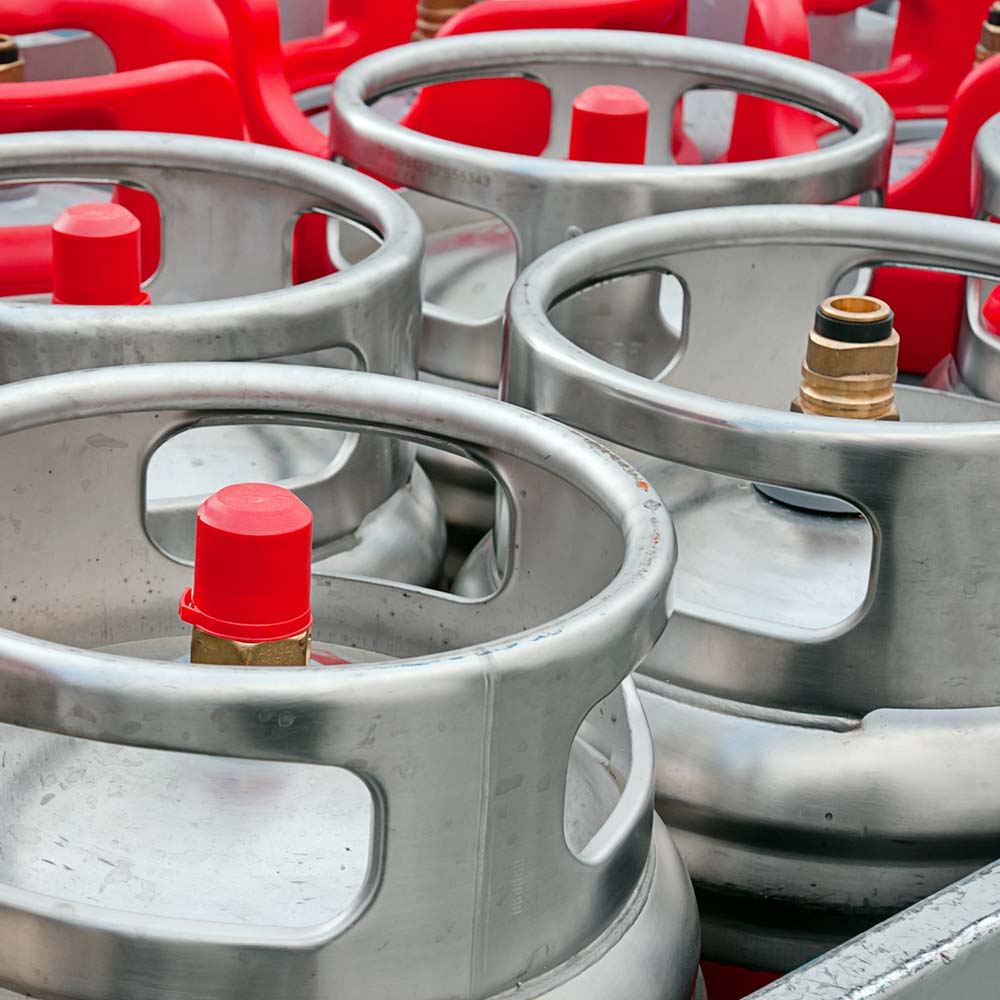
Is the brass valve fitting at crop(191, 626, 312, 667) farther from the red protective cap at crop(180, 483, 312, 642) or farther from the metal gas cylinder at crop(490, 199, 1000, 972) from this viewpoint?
the metal gas cylinder at crop(490, 199, 1000, 972)

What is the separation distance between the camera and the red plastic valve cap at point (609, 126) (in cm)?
116

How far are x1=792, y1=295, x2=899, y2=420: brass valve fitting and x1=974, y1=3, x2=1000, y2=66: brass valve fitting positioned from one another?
0.86 meters

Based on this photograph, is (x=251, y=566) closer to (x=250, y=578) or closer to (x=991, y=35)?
(x=250, y=578)

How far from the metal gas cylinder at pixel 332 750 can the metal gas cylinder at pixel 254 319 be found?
8 cm

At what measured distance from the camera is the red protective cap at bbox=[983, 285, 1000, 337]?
1161 mm

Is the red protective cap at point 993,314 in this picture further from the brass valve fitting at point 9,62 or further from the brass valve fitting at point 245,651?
the brass valve fitting at point 9,62

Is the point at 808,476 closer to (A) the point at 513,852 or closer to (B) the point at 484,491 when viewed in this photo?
(A) the point at 513,852

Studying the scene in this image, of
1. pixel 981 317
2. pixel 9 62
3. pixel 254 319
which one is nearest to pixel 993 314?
pixel 981 317

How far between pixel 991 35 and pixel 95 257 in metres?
1.09

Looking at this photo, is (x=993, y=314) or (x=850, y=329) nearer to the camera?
(x=850, y=329)

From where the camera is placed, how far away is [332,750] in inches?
19.8

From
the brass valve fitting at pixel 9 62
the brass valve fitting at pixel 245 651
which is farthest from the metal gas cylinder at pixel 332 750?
the brass valve fitting at pixel 9 62

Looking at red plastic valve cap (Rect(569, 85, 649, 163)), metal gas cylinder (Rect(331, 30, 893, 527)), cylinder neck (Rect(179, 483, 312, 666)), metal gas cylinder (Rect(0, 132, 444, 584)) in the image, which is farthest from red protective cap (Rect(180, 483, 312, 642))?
red plastic valve cap (Rect(569, 85, 649, 163))

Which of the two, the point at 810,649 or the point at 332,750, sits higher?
the point at 332,750
